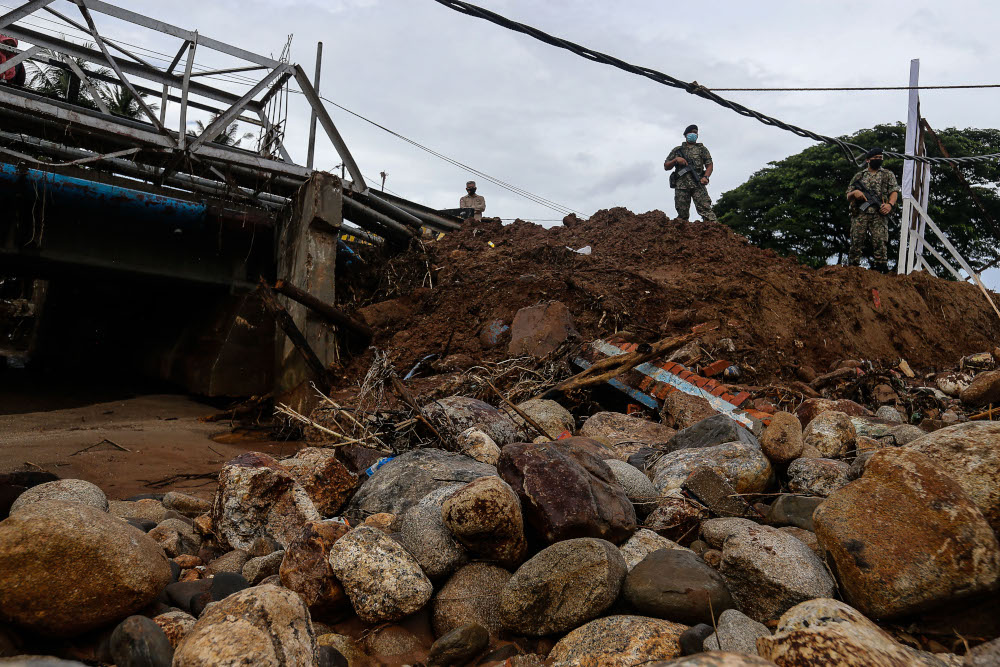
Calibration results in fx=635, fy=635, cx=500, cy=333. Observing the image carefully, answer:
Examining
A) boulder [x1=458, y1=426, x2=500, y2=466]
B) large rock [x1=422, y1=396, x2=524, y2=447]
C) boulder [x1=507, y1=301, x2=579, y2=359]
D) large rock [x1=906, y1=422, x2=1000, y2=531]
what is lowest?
boulder [x1=458, y1=426, x2=500, y2=466]

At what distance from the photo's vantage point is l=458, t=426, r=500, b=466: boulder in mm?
3742

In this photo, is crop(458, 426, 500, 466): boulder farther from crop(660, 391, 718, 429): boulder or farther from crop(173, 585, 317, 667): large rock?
crop(660, 391, 718, 429): boulder

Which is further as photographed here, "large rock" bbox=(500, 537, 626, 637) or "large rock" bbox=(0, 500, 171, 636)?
"large rock" bbox=(500, 537, 626, 637)

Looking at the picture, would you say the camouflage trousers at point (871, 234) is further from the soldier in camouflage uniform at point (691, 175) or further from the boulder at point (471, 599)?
the boulder at point (471, 599)

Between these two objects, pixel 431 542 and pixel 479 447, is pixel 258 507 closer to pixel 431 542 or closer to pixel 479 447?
pixel 431 542

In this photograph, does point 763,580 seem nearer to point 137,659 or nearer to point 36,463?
point 137,659

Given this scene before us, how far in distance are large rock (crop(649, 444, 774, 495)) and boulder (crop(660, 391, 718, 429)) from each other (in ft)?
5.37

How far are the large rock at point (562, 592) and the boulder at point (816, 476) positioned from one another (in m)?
1.37

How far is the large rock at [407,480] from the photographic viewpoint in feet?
10.1

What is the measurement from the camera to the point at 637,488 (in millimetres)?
3082

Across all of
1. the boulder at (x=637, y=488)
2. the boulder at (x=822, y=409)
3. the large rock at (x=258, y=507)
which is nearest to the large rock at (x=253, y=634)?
the large rock at (x=258, y=507)

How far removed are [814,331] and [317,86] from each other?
7.29 metres

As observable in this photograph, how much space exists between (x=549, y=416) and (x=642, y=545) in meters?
2.64

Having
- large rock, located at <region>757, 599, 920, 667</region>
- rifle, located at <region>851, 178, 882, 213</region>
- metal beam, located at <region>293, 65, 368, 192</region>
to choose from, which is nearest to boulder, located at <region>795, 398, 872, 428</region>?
large rock, located at <region>757, 599, 920, 667</region>
